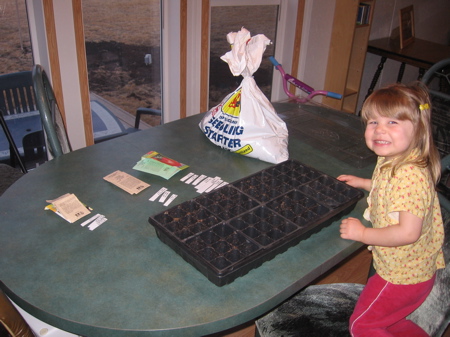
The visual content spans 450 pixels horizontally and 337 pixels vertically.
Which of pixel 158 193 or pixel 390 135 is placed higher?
pixel 390 135

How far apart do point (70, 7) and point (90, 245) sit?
148 centimetres

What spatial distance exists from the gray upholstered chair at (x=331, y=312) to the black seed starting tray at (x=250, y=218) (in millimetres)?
231

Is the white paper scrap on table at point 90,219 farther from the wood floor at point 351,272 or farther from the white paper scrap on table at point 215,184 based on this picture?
the wood floor at point 351,272

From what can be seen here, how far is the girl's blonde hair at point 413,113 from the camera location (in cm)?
111

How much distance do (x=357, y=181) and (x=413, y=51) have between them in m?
2.47

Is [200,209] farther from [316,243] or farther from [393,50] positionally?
[393,50]

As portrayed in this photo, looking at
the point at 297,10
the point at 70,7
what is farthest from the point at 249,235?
the point at 297,10

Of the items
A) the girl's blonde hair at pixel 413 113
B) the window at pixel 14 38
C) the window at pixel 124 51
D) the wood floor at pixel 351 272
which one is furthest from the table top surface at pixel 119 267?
the window at pixel 124 51

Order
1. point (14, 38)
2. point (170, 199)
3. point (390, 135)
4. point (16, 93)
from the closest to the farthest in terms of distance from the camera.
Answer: point (390, 135)
point (170, 199)
point (14, 38)
point (16, 93)

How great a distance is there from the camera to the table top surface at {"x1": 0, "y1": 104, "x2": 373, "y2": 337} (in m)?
0.89

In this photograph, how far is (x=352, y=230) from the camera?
3.73ft

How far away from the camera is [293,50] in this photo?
335cm

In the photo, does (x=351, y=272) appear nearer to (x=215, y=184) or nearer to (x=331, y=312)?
(x=331, y=312)

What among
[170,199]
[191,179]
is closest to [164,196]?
[170,199]
